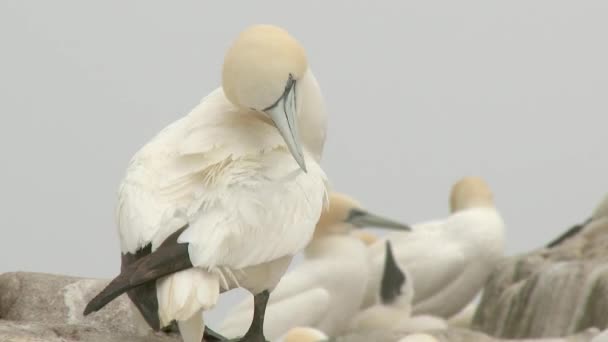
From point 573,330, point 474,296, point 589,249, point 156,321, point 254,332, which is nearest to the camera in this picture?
point 156,321

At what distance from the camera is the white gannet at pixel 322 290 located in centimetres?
695

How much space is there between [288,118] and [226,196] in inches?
14.2

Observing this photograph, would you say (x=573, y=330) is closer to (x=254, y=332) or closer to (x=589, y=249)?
(x=589, y=249)

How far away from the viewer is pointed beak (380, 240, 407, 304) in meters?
7.49

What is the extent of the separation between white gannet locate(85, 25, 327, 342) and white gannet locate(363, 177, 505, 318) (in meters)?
3.84

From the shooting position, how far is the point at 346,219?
25.8 feet

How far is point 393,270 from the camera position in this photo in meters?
7.57

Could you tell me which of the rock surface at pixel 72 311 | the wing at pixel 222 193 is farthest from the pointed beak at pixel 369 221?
the wing at pixel 222 193

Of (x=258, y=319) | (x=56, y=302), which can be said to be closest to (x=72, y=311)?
(x=56, y=302)

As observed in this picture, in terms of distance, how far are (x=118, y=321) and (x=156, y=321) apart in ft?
3.96

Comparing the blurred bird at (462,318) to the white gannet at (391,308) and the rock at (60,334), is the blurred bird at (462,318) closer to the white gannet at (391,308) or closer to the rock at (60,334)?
the white gannet at (391,308)

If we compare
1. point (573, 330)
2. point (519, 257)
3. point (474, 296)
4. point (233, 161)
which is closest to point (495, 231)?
point (474, 296)

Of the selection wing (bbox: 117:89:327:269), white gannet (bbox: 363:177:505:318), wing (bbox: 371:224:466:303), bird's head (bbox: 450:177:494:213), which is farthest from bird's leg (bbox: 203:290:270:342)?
bird's head (bbox: 450:177:494:213)

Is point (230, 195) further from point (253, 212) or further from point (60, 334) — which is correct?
point (60, 334)
